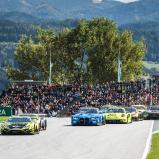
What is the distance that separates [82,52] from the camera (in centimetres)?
12044

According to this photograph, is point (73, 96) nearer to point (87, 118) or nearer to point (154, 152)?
point (87, 118)

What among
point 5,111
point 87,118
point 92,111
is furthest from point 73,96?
point 87,118

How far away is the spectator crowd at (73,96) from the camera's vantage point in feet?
247

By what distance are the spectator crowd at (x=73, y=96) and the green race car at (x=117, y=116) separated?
2365 centimetres

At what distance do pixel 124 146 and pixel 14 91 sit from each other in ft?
184

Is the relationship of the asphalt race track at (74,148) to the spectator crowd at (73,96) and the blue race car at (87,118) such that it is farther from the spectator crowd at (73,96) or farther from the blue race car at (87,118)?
the spectator crowd at (73,96)

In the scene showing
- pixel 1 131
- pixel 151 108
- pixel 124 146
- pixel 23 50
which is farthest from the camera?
pixel 23 50

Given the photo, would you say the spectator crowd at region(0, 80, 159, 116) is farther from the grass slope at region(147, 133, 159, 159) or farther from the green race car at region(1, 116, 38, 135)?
the grass slope at region(147, 133, 159, 159)

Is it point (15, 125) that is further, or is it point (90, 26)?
point (90, 26)

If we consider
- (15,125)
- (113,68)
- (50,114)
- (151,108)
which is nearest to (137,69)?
(113,68)

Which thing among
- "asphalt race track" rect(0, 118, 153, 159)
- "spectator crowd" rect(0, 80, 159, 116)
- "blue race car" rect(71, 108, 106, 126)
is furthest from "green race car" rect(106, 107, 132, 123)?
"spectator crowd" rect(0, 80, 159, 116)

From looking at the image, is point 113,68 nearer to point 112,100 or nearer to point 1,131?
point 112,100

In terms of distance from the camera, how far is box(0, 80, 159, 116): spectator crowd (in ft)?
247

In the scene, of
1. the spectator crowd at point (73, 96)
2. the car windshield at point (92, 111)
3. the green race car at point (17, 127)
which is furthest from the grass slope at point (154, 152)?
the spectator crowd at point (73, 96)
